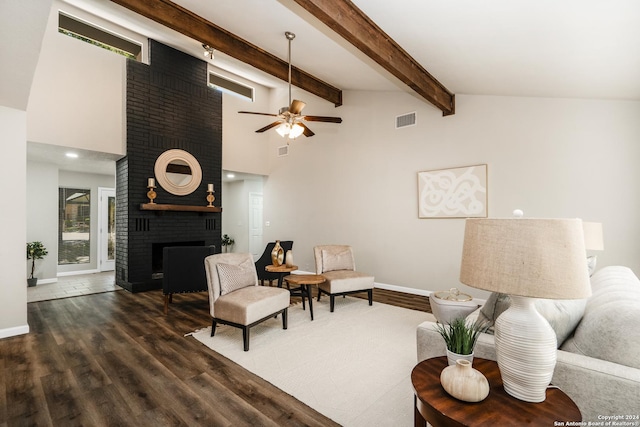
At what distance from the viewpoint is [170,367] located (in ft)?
8.21

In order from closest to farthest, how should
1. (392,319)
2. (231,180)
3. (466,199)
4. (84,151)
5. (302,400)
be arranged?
(302,400), (392,319), (466,199), (84,151), (231,180)

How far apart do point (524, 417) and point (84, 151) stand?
6.18 metres

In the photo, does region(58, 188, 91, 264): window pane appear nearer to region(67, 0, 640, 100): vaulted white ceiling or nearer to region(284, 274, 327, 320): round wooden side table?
region(67, 0, 640, 100): vaulted white ceiling

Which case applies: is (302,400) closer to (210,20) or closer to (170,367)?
(170,367)

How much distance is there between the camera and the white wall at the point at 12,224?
3.11 m

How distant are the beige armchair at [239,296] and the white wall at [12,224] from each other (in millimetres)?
2009

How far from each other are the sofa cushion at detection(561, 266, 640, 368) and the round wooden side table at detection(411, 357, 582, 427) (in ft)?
0.94

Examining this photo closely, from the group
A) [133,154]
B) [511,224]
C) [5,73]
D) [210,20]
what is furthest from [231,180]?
[511,224]

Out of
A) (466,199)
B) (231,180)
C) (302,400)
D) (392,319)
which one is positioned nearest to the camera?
(302,400)

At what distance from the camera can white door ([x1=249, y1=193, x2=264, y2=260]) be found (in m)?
8.15

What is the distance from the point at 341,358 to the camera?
8.81 feet

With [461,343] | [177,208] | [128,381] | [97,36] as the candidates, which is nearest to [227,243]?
[177,208]

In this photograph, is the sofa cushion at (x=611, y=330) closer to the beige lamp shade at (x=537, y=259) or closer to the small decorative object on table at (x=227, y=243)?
the beige lamp shade at (x=537, y=259)

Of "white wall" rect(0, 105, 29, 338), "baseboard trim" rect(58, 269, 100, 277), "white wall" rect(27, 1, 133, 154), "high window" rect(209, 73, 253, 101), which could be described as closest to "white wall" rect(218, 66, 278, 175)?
"high window" rect(209, 73, 253, 101)
